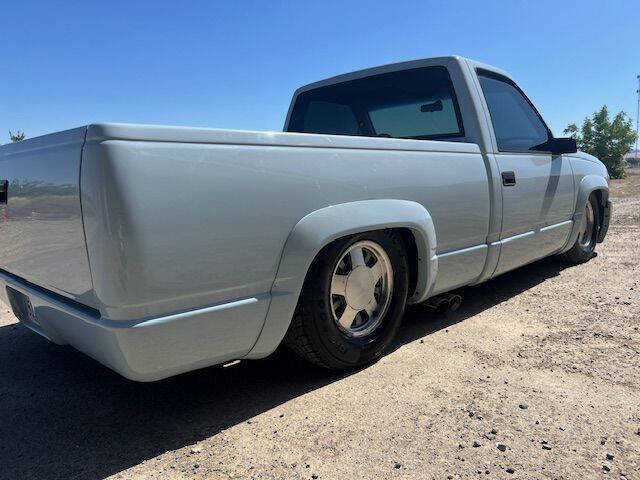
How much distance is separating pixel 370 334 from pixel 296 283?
78 centimetres

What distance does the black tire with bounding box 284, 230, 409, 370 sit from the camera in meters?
2.43

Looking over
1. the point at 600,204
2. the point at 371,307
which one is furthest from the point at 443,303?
the point at 600,204

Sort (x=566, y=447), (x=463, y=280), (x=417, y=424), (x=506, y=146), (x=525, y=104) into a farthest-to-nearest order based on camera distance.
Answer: (x=525, y=104) < (x=506, y=146) < (x=463, y=280) < (x=417, y=424) < (x=566, y=447)

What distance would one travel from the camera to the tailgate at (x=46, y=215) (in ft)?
6.30

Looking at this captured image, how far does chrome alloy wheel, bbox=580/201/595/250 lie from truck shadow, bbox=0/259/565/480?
3.06 m

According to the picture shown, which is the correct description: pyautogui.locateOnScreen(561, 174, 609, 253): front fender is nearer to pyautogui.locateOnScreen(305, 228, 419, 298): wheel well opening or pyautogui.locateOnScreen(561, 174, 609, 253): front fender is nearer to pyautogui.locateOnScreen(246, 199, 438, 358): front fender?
pyautogui.locateOnScreen(305, 228, 419, 298): wheel well opening

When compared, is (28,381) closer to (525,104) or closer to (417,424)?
(417,424)

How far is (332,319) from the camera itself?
254 cm

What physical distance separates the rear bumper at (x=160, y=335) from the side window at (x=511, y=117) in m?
2.45

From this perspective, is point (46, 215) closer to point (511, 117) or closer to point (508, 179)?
point (508, 179)

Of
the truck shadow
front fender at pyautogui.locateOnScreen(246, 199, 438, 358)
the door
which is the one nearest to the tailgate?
the truck shadow

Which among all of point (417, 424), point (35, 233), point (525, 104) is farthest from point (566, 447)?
point (525, 104)

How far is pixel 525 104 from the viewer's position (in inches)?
175

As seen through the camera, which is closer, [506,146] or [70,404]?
[70,404]
